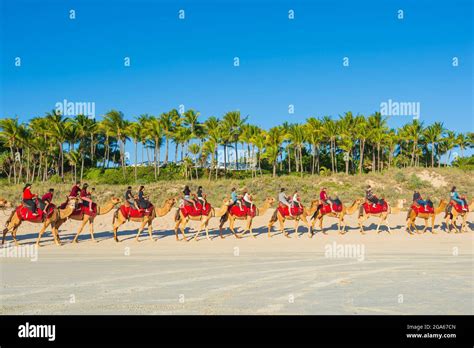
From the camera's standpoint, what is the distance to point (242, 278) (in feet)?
32.2

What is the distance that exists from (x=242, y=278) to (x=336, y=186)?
40.3 m

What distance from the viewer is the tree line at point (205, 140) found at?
68.9 metres

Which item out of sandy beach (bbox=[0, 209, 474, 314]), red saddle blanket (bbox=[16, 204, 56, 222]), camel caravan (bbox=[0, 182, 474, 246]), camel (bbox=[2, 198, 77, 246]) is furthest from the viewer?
camel caravan (bbox=[0, 182, 474, 246])

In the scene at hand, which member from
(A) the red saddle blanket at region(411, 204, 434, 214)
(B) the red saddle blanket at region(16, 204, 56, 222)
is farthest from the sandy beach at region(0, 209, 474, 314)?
(A) the red saddle blanket at region(411, 204, 434, 214)

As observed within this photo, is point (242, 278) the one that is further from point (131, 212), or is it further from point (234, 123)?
point (234, 123)

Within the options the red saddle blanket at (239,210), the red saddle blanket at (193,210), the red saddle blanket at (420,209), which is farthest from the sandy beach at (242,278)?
the red saddle blanket at (420,209)

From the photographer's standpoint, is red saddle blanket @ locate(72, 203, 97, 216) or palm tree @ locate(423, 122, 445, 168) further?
palm tree @ locate(423, 122, 445, 168)

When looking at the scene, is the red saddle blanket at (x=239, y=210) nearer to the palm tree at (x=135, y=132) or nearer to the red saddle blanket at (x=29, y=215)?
the red saddle blanket at (x=29, y=215)

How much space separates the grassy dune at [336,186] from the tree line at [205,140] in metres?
16.2

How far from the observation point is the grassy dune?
41.8 m

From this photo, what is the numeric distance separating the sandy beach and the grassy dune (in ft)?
71.2

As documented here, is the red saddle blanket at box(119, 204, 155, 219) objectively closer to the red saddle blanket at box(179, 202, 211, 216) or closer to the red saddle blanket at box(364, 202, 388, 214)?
the red saddle blanket at box(179, 202, 211, 216)
